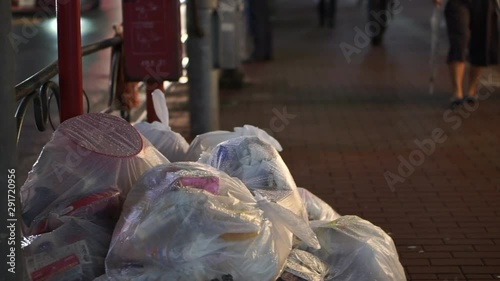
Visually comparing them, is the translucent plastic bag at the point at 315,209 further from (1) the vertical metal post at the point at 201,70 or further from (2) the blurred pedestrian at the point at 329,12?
(2) the blurred pedestrian at the point at 329,12

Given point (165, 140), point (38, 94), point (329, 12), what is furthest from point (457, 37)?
point (329, 12)

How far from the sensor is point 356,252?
390 cm

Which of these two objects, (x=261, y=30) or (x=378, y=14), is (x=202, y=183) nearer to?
(x=261, y=30)

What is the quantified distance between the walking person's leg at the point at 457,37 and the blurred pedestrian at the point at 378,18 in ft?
20.2

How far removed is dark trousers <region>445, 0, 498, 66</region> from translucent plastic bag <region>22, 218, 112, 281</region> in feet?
22.0

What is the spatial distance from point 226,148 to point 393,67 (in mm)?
9226

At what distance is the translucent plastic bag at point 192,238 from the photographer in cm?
329

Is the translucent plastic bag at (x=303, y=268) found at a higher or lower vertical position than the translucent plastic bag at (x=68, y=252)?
lower

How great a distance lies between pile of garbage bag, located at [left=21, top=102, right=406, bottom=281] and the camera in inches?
131

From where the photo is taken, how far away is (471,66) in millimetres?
9875

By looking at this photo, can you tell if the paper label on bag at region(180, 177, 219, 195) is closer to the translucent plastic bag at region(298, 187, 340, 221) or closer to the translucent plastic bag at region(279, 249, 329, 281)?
the translucent plastic bag at region(279, 249, 329, 281)

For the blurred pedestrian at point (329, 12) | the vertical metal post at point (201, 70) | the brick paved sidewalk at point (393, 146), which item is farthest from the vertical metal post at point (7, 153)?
the blurred pedestrian at point (329, 12)

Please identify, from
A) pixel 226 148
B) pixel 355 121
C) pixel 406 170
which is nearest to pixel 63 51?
pixel 226 148

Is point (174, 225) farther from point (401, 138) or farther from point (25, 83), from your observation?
point (401, 138)
